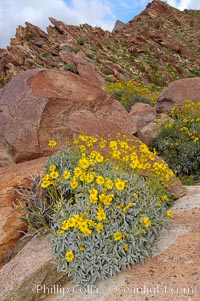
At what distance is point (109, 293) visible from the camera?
9.23ft

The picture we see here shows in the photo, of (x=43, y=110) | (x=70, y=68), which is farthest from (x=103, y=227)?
(x=70, y=68)

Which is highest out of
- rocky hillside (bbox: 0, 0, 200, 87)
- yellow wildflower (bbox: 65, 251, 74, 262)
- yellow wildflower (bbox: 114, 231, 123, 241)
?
rocky hillside (bbox: 0, 0, 200, 87)

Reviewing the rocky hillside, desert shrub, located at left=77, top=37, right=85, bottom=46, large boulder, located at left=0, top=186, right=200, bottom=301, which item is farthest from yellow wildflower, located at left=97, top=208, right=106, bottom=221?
desert shrub, located at left=77, top=37, right=85, bottom=46

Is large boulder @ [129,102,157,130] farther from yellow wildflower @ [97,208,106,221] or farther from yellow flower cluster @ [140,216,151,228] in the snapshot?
yellow wildflower @ [97,208,106,221]

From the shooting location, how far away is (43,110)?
5477 millimetres

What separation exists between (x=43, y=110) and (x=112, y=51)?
73.9ft

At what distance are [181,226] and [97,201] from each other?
1.05 meters

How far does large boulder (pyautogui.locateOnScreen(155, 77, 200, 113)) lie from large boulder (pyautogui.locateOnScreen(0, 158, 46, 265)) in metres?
6.74

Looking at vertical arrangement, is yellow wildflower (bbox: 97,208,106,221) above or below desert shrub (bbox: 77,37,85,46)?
below

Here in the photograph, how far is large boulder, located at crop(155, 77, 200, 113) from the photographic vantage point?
10727mm

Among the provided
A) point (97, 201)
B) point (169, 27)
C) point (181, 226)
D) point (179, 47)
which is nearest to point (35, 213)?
point (97, 201)

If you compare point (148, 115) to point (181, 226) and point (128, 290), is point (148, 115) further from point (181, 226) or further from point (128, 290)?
point (128, 290)

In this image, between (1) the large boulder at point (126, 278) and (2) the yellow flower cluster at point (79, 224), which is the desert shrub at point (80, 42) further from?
(2) the yellow flower cluster at point (79, 224)

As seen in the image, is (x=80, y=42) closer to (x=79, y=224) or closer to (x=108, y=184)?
(x=108, y=184)
